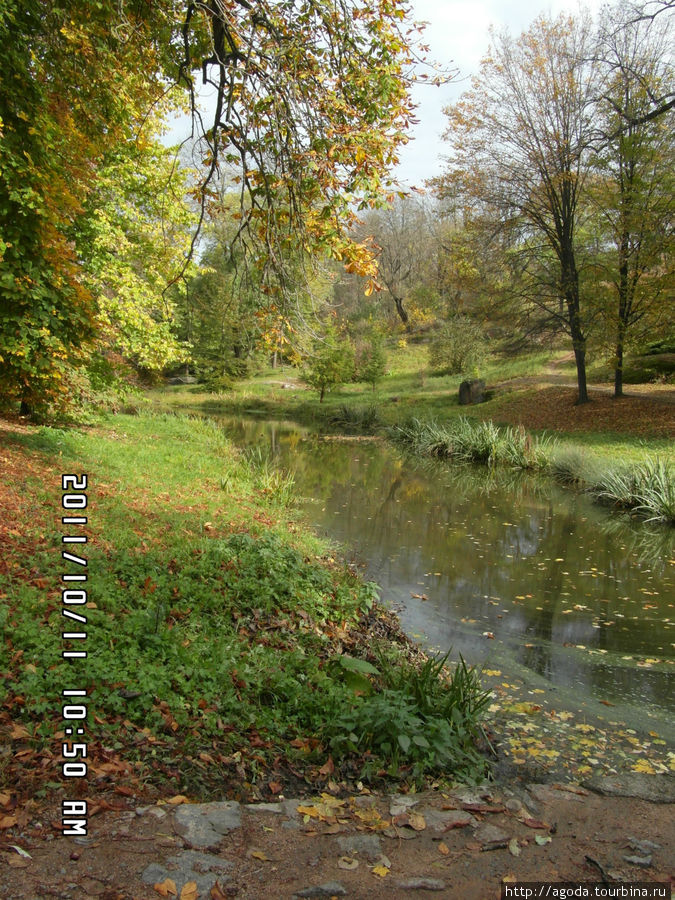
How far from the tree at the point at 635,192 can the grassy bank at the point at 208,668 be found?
17.0 m

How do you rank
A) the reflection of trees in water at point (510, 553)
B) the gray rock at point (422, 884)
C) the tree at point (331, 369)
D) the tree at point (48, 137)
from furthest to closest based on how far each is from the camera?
the tree at point (331, 369) < the reflection of trees in water at point (510, 553) < the tree at point (48, 137) < the gray rock at point (422, 884)

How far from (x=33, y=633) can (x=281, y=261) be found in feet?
12.2

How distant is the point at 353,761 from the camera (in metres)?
3.81

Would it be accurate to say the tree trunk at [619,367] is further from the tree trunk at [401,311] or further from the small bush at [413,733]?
the tree trunk at [401,311]

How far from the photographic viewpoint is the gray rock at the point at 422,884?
8.47 feet

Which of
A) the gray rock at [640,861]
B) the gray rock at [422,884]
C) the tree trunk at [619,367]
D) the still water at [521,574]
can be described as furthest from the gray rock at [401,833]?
the tree trunk at [619,367]

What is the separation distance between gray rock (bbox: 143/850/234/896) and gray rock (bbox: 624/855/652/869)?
185 cm

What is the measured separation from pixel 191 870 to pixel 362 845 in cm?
81

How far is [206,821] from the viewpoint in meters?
2.89

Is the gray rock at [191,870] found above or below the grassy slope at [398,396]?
→ below

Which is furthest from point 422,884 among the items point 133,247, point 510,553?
point 133,247

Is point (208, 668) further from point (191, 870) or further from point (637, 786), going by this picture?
point (637, 786)

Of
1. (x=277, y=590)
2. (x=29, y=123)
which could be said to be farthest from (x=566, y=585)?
(x=29, y=123)

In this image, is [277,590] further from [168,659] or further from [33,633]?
[33,633]
